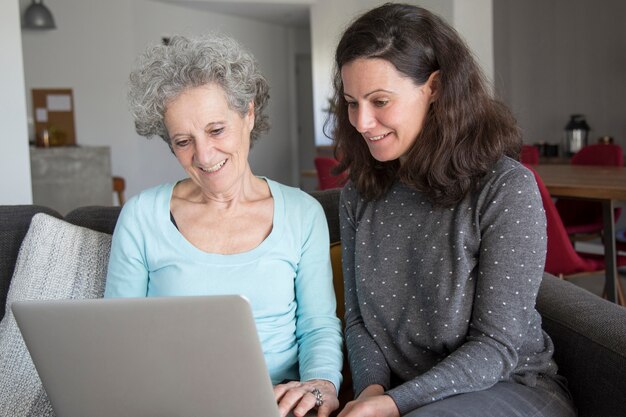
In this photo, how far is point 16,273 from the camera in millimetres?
1913

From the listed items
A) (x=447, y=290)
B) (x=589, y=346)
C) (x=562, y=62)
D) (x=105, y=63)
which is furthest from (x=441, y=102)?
(x=105, y=63)

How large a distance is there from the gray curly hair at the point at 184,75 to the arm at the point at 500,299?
63cm

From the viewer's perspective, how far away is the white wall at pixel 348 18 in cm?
635

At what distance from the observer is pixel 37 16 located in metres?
7.21

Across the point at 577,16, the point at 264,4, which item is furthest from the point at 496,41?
the point at 264,4

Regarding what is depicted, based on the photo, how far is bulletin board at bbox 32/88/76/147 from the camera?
8056 millimetres

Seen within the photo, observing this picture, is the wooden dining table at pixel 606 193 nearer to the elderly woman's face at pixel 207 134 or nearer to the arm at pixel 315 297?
the arm at pixel 315 297

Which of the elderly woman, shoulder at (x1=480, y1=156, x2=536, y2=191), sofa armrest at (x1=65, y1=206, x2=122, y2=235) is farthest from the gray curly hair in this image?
shoulder at (x1=480, y1=156, x2=536, y2=191)

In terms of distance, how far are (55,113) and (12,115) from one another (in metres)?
3.89

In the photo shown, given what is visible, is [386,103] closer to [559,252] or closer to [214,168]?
[214,168]

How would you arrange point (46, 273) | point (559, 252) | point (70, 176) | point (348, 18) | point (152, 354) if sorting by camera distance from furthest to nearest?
point (70, 176) < point (348, 18) < point (559, 252) < point (46, 273) < point (152, 354)

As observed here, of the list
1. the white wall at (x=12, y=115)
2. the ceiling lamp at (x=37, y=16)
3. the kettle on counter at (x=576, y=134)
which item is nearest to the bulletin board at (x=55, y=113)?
the ceiling lamp at (x=37, y=16)

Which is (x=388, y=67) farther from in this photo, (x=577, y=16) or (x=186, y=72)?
(x=577, y=16)

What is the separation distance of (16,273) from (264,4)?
7.51m
